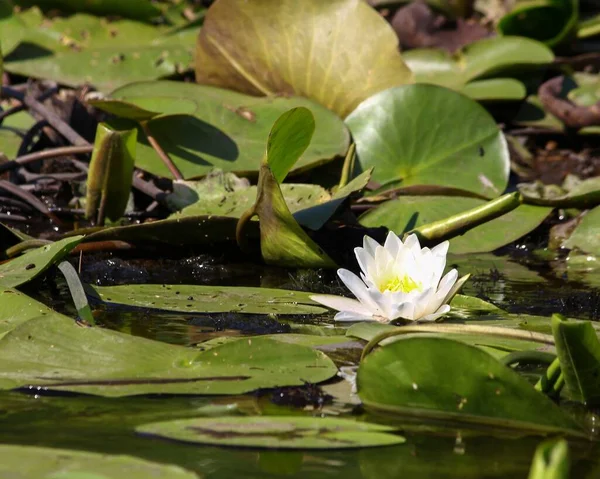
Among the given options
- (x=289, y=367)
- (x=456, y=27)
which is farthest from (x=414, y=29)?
(x=289, y=367)

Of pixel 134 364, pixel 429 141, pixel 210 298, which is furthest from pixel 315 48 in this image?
pixel 134 364

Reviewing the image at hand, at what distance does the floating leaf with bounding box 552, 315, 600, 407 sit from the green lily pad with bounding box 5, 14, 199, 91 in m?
2.84

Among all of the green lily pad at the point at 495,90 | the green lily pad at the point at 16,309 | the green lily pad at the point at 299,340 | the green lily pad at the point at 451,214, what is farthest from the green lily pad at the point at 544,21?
the green lily pad at the point at 16,309

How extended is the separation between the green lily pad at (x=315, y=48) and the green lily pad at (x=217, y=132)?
0.23 meters

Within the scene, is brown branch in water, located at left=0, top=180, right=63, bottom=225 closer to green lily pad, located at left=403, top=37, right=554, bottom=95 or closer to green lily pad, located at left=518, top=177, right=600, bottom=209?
green lily pad, located at left=518, top=177, right=600, bottom=209

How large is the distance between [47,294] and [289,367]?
794 millimetres

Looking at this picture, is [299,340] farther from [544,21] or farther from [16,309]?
[544,21]

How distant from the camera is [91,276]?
2262 mm

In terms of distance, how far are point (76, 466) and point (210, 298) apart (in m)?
0.93

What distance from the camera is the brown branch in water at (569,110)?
3.96 m

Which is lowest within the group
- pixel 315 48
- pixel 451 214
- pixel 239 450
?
pixel 451 214

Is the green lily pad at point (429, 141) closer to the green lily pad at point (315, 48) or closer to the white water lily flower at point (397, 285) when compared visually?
the green lily pad at point (315, 48)

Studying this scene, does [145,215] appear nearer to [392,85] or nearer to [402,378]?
[392,85]

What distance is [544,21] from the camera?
14.6 ft
